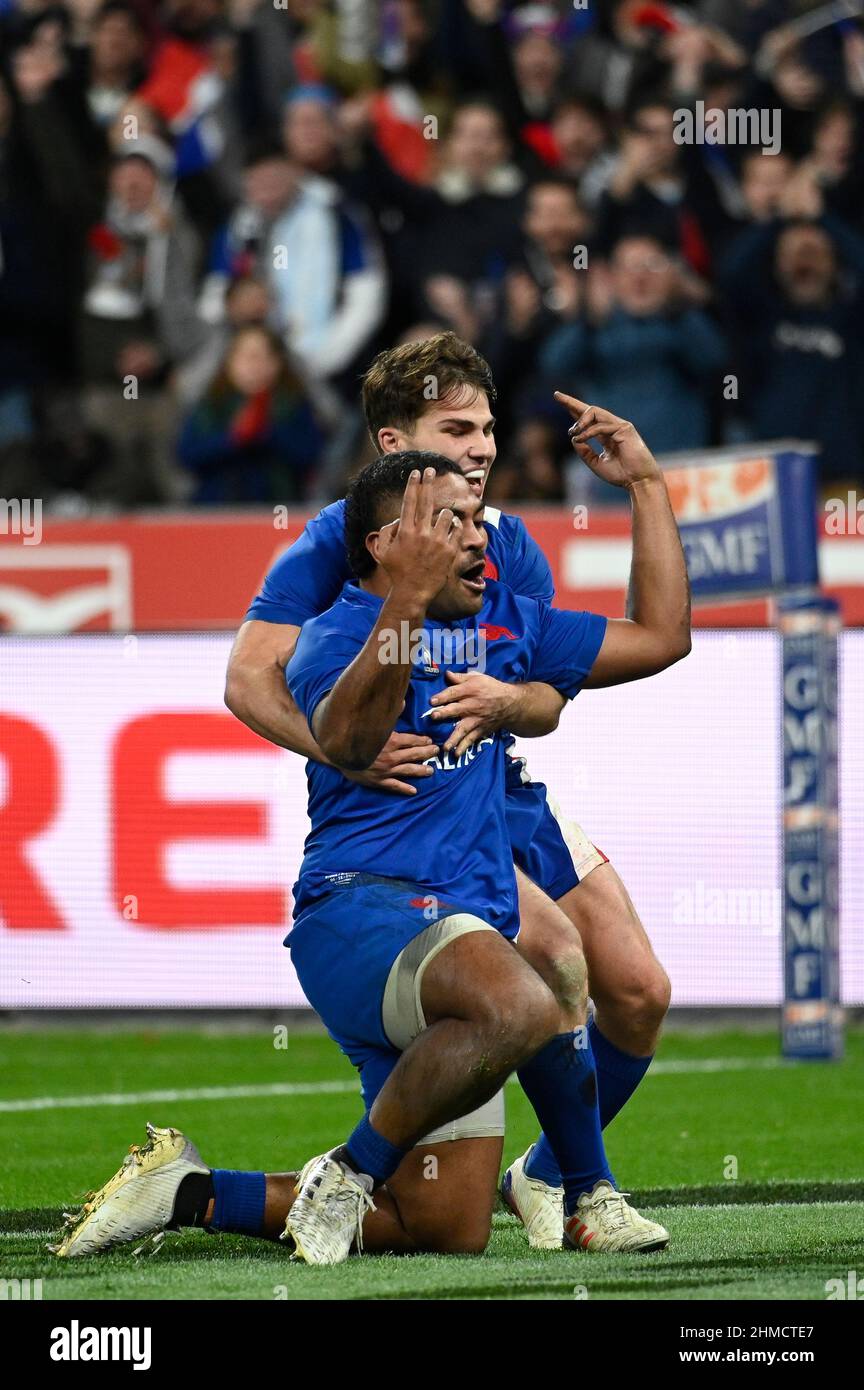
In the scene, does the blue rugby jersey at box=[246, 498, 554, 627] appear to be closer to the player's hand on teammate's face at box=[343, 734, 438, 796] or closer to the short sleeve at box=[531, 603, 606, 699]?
the short sleeve at box=[531, 603, 606, 699]

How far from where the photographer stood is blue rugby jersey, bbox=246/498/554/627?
5.13 metres

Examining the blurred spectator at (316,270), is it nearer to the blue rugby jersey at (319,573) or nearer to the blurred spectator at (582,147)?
the blurred spectator at (582,147)

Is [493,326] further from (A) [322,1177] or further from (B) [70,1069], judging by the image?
(A) [322,1177]

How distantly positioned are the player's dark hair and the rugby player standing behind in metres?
0.34

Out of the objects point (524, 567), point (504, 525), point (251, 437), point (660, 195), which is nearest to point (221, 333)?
point (251, 437)

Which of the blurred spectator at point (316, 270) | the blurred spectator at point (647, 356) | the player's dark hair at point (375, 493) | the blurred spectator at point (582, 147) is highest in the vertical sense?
the blurred spectator at point (582, 147)

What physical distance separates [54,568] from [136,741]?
1337 millimetres

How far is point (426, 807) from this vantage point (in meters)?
4.72

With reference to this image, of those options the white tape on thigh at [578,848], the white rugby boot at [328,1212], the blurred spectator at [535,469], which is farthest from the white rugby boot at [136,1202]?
the blurred spectator at [535,469]

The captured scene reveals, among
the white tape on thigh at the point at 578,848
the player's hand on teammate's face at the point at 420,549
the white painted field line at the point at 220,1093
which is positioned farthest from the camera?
the white painted field line at the point at 220,1093

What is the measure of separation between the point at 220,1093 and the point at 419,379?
4.03 m

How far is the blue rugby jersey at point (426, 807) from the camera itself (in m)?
4.68

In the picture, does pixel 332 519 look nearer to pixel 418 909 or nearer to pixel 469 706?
pixel 469 706

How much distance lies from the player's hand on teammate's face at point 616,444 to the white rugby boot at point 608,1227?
160 centimetres
